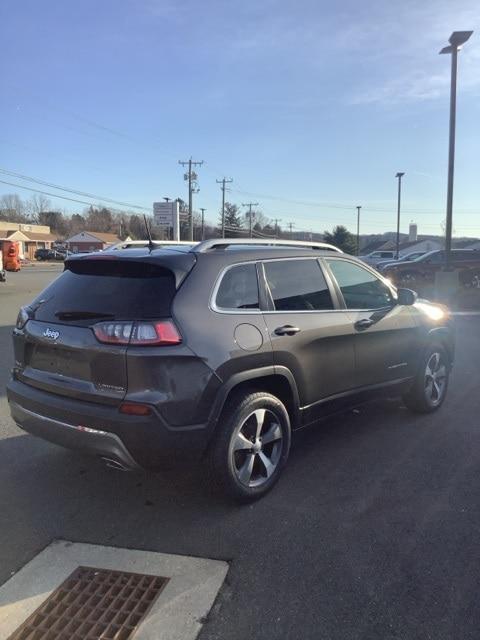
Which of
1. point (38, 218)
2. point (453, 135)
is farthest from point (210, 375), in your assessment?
point (38, 218)

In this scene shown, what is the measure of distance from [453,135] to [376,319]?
1227cm

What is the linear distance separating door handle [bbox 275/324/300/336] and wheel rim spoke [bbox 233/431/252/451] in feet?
2.45

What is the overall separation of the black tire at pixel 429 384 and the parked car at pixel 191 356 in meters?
1.17

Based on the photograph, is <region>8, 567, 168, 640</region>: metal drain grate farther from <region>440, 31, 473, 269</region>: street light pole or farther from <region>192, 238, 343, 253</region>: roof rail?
<region>440, 31, 473, 269</region>: street light pole

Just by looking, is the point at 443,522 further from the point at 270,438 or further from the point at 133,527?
the point at 133,527

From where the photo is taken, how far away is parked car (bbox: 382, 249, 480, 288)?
20703 millimetres

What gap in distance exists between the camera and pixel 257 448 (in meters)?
3.61

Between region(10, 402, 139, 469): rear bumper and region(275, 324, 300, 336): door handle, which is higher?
region(275, 324, 300, 336): door handle

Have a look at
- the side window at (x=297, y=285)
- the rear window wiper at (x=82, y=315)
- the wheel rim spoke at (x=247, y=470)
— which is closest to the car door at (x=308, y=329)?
the side window at (x=297, y=285)

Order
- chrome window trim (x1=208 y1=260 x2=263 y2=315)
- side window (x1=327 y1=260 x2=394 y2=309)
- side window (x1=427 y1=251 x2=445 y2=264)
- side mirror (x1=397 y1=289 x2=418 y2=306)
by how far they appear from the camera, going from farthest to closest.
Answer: side window (x1=427 y1=251 x2=445 y2=264) < side mirror (x1=397 y1=289 x2=418 y2=306) < side window (x1=327 y1=260 x2=394 y2=309) < chrome window trim (x1=208 y1=260 x2=263 y2=315)

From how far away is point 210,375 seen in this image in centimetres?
320

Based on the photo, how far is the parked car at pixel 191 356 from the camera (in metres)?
3.09

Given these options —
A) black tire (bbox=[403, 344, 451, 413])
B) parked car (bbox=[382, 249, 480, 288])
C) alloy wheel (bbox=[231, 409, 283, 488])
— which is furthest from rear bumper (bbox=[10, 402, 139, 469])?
parked car (bbox=[382, 249, 480, 288])

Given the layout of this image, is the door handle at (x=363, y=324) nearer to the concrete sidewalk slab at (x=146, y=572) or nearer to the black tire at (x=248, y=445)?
the black tire at (x=248, y=445)
